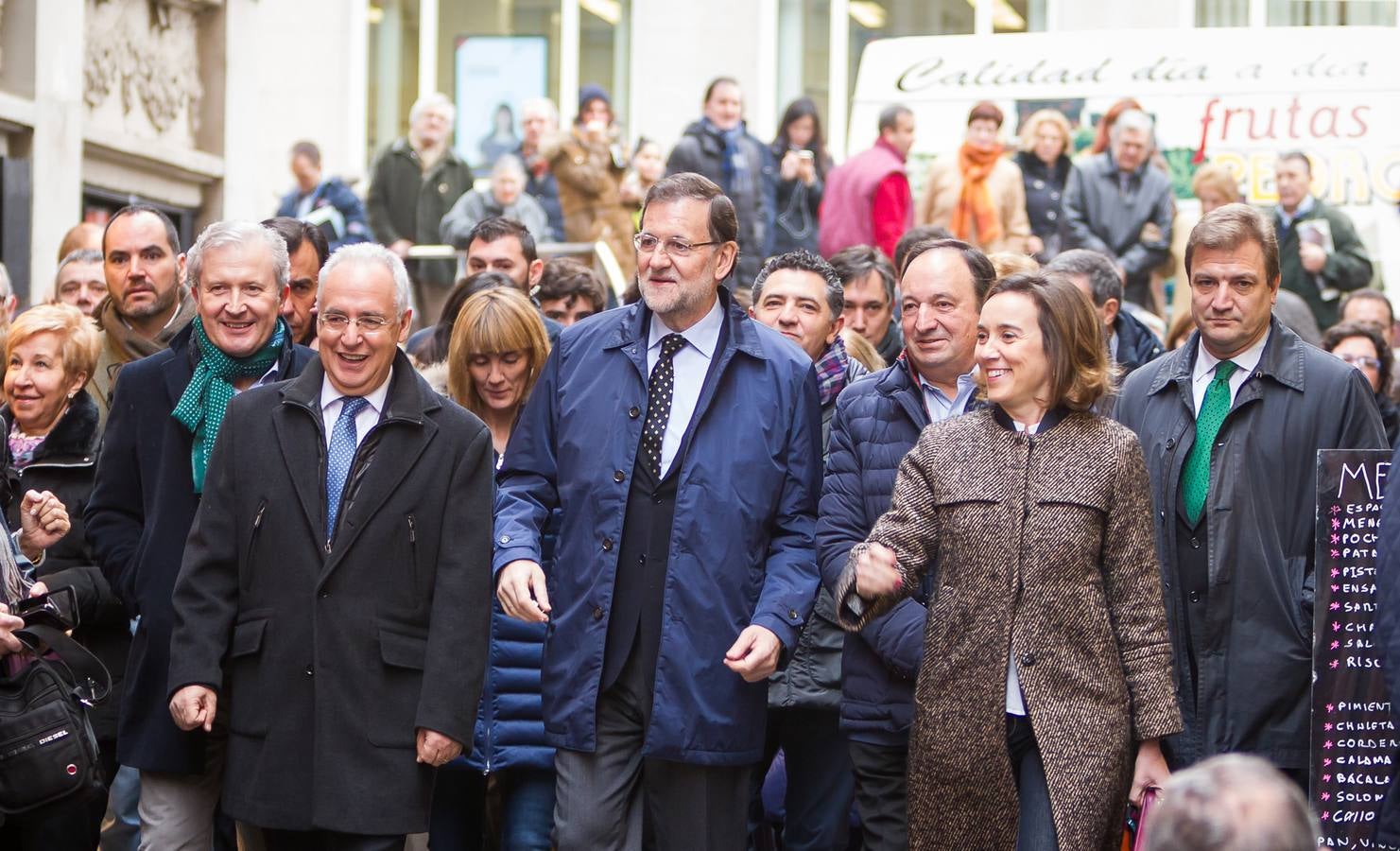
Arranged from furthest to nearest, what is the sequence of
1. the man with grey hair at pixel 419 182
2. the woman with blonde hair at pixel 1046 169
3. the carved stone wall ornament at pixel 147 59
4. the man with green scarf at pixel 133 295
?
the man with grey hair at pixel 419 182 → the woman with blonde hair at pixel 1046 169 → the carved stone wall ornament at pixel 147 59 → the man with green scarf at pixel 133 295

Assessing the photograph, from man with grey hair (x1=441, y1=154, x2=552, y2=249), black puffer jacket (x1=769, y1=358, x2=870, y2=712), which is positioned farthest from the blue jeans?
man with grey hair (x1=441, y1=154, x2=552, y2=249)

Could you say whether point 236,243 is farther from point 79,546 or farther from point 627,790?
point 627,790

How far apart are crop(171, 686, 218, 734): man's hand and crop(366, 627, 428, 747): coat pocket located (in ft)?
1.46

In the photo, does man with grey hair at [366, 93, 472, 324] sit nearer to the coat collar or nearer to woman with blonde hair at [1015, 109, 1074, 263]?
woman with blonde hair at [1015, 109, 1074, 263]

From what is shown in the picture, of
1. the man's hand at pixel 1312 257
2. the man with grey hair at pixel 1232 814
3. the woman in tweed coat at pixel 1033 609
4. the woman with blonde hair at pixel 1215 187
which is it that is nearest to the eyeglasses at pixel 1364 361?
Result: the woman with blonde hair at pixel 1215 187

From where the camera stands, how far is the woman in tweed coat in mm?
5469

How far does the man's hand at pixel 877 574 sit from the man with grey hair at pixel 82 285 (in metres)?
4.93

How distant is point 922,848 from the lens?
5.65 m

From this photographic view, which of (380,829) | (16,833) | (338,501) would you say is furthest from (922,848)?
(16,833)

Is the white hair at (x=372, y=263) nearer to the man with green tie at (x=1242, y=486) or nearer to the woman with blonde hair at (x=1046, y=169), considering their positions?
the man with green tie at (x=1242, y=486)

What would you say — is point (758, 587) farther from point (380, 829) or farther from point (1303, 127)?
point (1303, 127)

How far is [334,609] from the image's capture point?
18.6ft

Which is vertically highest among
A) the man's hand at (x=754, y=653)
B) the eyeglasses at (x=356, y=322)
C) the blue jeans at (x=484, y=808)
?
the eyeglasses at (x=356, y=322)

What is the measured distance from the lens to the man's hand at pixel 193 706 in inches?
222
